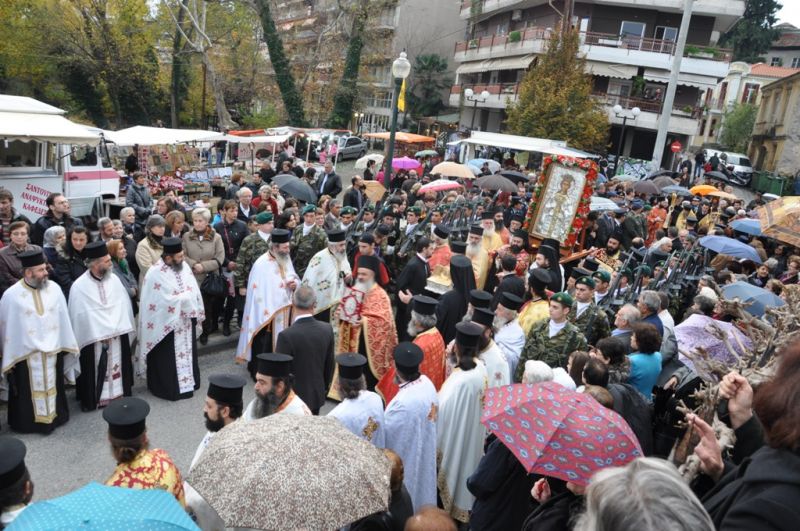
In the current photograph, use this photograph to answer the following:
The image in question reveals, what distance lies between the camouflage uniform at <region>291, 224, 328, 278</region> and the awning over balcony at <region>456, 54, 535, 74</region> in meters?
34.8

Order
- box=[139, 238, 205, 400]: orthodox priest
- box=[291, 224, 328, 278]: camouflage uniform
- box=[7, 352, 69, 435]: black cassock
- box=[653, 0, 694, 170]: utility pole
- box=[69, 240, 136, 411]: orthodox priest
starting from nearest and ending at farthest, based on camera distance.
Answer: box=[7, 352, 69, 435]: black cassock < box=[69, 240, 136, 411]: orthodox priest < box=[139, 238, 205, 400]: orthodox priest < box=[291, 224, 328, 278]: camouflage uniform < box=[653, 0, 694, 170]: utility pole

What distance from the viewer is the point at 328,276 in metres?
7.83

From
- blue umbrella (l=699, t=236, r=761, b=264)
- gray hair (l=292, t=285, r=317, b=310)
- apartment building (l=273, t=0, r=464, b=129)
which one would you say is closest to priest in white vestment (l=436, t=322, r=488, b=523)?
gray hair (l=292, t=285, r=317, b=310)

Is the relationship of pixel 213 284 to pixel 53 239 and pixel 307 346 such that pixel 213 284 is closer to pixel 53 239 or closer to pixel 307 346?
pixel 53 239

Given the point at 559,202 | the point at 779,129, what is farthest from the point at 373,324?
the point at 779,129

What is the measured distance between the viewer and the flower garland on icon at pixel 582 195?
11.0m

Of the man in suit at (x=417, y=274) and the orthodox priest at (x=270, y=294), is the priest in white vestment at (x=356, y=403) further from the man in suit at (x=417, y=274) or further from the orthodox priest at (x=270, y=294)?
the man in suit at (x=417, y=274)

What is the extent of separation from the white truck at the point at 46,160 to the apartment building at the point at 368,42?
22202 mm

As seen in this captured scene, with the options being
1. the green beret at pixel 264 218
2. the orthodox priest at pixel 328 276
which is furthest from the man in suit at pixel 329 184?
the orthodox priest at pixel 328 276

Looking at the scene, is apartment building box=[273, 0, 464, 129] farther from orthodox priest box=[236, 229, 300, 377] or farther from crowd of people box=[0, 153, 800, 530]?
orthodox priest box=[236, 229, 300, 377]

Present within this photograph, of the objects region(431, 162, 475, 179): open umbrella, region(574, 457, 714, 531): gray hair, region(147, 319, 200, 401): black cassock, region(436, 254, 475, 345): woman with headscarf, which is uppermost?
region(574, 457, 714, 531): gray hair

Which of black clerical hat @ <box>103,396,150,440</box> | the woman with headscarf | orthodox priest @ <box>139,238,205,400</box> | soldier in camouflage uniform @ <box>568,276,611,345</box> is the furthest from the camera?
the woman with headscarf

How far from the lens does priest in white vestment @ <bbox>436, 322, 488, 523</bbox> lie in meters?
4.83

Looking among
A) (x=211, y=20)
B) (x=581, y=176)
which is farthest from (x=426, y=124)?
(x=581, y=176)
